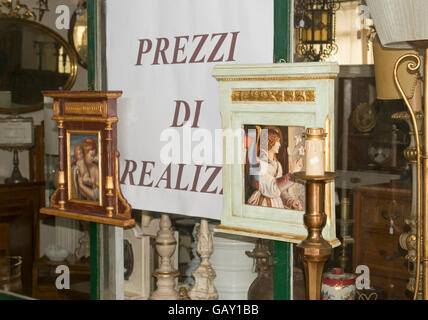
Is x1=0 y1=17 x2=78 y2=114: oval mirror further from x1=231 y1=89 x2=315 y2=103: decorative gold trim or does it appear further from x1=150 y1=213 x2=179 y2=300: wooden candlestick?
x1=231 y1=89 x2=315 y2=103: decorative gold trim

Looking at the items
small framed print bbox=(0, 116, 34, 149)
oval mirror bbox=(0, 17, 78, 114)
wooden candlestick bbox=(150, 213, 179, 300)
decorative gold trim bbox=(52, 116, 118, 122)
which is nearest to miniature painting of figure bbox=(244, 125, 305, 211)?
wooden candlestick bbox=(150, 213, 179, 300)

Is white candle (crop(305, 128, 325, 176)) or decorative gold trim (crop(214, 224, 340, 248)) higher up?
white candle (crop(305, 128, 325, 176))

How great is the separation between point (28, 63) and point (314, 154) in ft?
5.59

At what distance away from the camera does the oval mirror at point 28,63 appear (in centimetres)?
314

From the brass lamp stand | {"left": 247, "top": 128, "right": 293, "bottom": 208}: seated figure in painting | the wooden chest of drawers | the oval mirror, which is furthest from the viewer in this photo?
the oval mirror

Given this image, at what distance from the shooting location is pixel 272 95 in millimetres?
2297

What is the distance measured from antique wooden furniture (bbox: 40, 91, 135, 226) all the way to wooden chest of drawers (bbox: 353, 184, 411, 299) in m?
0.90

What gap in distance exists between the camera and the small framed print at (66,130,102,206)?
2.78 meters

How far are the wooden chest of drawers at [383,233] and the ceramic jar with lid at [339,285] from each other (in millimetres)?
63

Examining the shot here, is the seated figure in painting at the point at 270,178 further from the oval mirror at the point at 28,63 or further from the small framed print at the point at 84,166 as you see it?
the oval mirror at the point at 28,63

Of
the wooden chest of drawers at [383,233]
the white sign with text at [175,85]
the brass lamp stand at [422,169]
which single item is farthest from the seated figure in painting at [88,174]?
the brass lamp stand at [422,169]

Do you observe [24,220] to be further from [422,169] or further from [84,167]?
[422,169]
